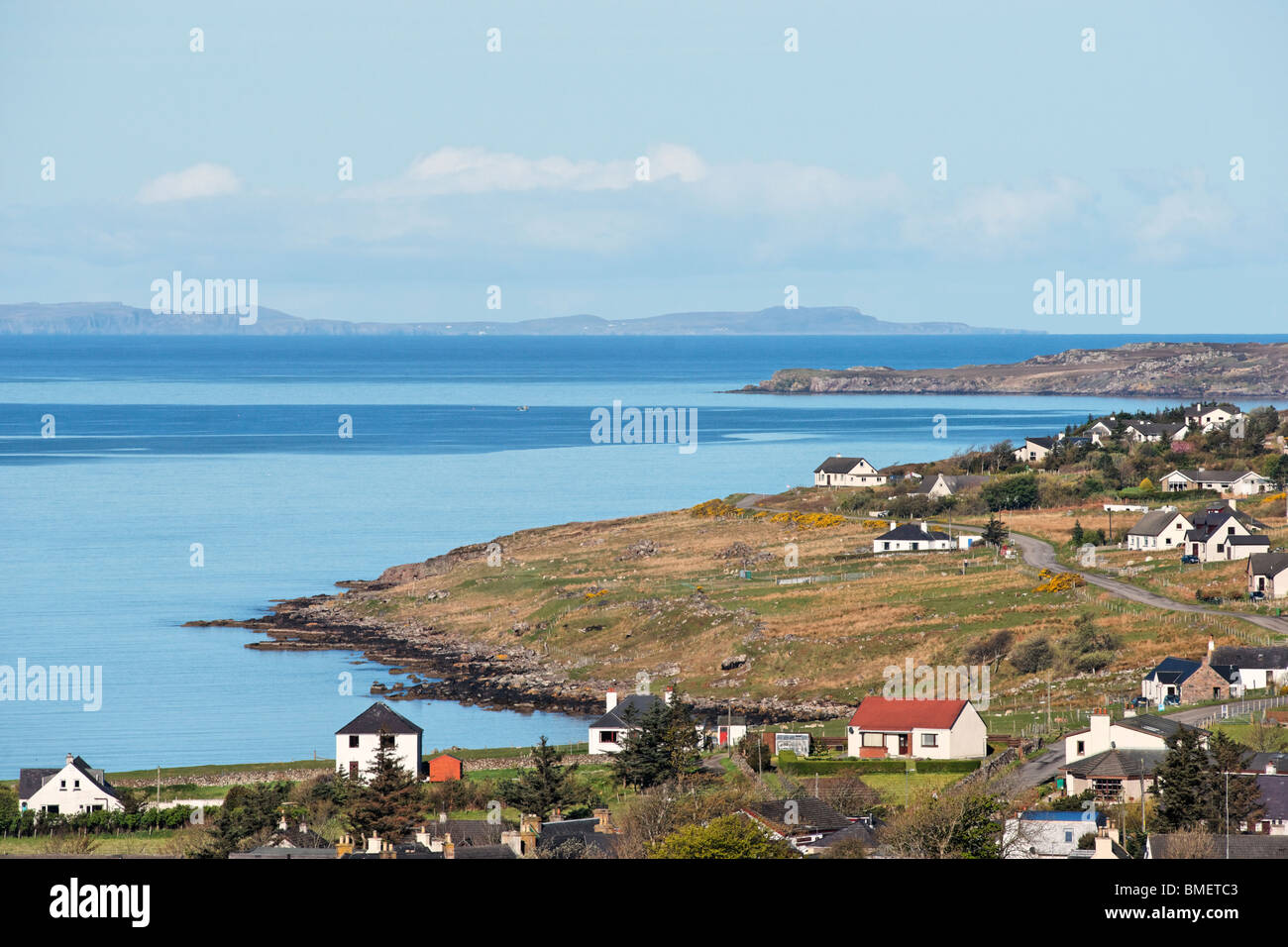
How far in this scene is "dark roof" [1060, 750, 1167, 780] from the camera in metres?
40.4

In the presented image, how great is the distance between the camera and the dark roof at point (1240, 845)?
94.9 ft

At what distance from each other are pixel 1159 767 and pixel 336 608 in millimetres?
59859

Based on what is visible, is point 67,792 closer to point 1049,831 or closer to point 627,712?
point 627,712

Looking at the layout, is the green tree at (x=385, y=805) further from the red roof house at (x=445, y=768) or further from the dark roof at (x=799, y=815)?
the dark roof at (x=799, y=815)

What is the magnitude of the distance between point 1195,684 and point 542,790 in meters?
26.3

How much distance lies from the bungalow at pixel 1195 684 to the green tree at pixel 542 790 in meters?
23.7

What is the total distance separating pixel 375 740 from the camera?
50688 millimetres

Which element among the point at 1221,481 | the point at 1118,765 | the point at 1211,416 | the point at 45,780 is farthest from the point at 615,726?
the point at 1211,416

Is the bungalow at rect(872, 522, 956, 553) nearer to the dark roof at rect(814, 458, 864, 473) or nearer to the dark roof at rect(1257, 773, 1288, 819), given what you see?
the dark roof at rect(814, 458, 864, 473)
